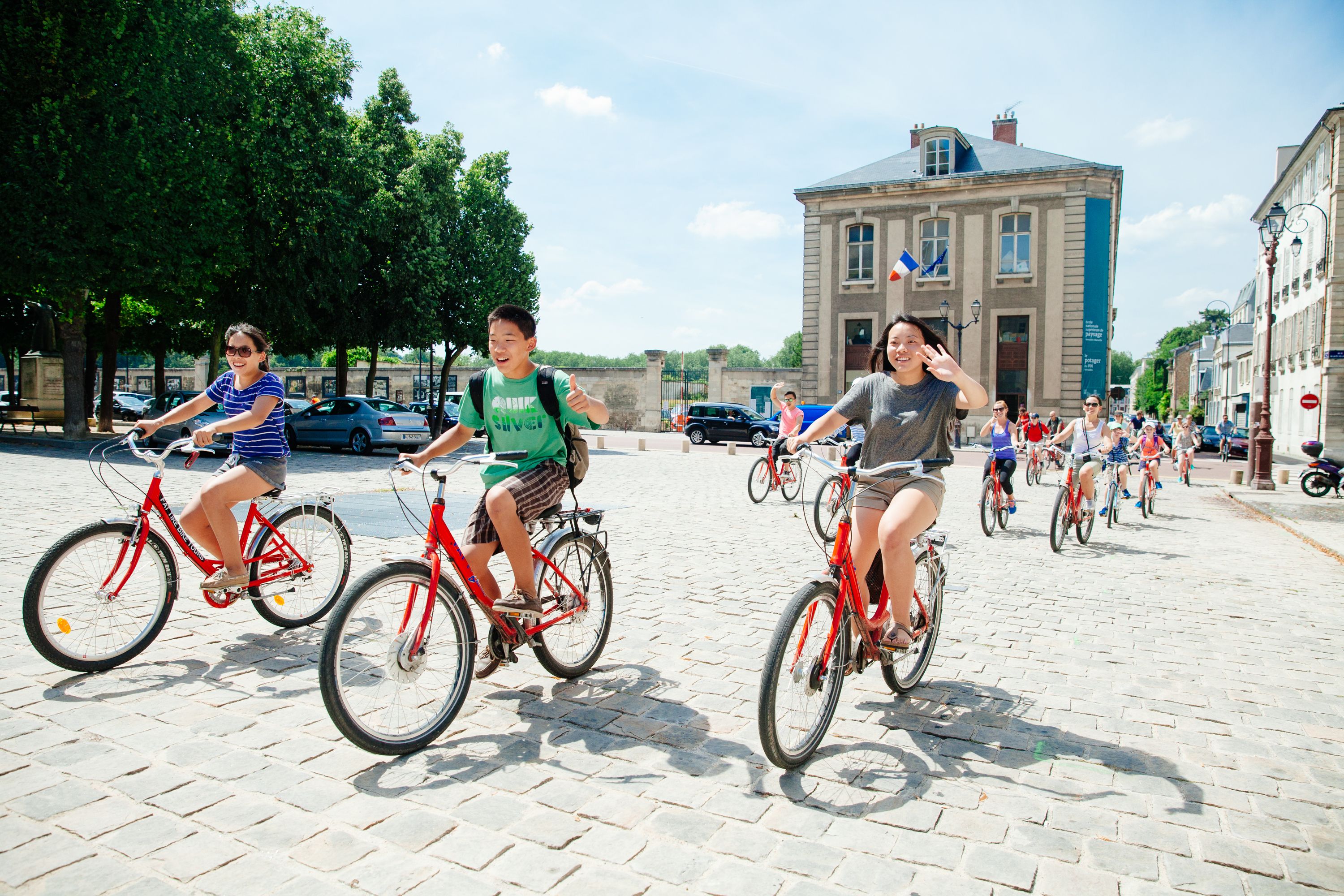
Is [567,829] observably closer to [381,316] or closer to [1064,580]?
[1064,580]

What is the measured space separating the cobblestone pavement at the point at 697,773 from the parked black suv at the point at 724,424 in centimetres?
2860

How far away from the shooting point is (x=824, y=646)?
3479 mm

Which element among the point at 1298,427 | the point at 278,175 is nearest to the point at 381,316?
the point at 278,175

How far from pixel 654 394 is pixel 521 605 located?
42.3m

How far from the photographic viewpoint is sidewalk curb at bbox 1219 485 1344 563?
9.62 m

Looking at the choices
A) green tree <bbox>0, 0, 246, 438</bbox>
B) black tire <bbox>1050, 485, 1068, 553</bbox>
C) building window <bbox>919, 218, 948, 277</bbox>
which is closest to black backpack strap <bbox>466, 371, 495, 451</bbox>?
black tire <bbox>1050, 485, 1068, 553</bbox>

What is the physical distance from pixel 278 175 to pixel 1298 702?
77.8ft

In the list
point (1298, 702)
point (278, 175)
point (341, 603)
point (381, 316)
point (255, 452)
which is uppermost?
point (278, 175)

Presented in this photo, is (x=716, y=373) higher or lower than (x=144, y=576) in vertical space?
higher

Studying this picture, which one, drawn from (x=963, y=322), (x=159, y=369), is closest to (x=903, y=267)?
Answer: (x=963, y=322)

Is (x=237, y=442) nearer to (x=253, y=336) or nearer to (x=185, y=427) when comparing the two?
(x=253, y=336)

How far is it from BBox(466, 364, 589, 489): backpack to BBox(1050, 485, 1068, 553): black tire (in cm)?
655

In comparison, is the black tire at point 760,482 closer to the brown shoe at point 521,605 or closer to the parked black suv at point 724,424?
the brown shoe at point 521,605

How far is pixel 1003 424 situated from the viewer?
36.0 feet
